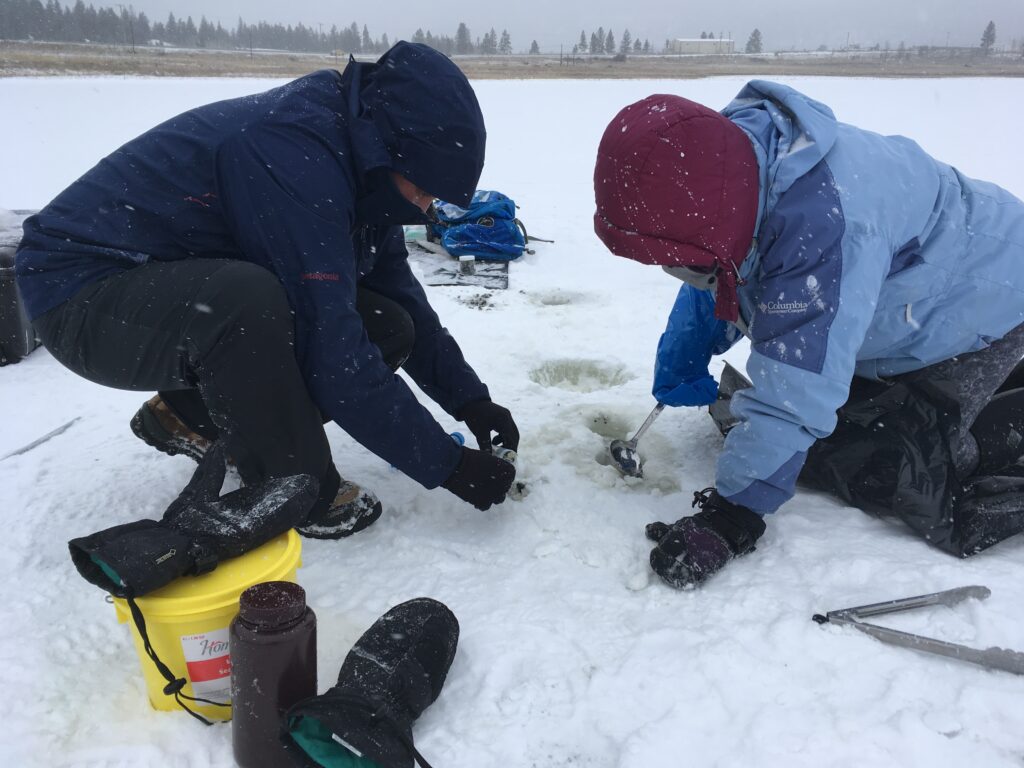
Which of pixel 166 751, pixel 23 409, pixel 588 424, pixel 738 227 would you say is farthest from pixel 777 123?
pixel 23 409

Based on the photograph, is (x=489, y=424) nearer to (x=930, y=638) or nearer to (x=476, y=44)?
(x=930, y=638)

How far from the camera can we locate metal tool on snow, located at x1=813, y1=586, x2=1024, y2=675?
1705mm

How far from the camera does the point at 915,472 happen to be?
2258 millimetres

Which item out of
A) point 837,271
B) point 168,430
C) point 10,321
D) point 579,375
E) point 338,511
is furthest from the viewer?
point 579,375

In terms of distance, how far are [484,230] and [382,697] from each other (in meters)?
4.65

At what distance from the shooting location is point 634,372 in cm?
366

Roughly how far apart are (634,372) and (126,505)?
2.37m

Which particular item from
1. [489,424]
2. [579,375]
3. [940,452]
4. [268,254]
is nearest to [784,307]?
[940,452]

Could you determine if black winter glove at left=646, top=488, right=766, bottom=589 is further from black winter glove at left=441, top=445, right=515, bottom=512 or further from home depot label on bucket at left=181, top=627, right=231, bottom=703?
home depot label on bucket at left=181, top=627, right=231, bottom=703

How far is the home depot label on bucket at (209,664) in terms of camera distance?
1453 millimetres

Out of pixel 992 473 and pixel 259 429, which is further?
pixel 992 473

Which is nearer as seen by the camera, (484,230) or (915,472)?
(915,472)

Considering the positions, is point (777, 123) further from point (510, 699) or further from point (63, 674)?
point (63, 674)

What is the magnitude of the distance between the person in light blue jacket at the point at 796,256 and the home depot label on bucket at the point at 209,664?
1.20m
